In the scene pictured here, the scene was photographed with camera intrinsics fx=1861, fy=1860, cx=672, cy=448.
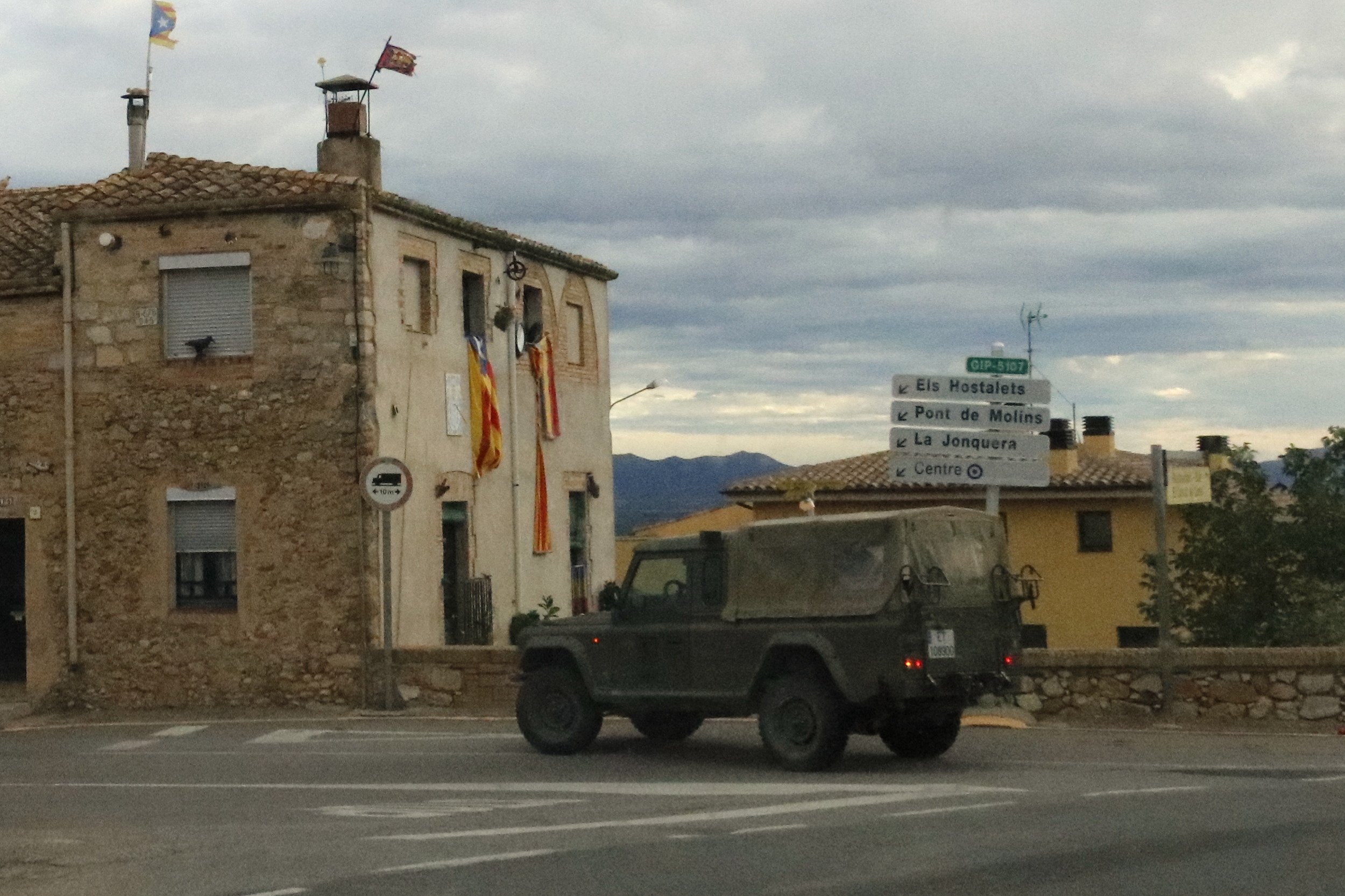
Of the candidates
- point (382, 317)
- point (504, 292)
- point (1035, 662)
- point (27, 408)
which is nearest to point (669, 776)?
point (1035, 662)

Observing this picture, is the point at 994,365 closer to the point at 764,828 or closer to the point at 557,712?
the point at 557,712

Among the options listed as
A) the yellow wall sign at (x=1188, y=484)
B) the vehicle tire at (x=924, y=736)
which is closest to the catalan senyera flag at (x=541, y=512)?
the yellow wall sign at (x=1188, y=484)

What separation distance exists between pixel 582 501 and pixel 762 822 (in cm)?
2132

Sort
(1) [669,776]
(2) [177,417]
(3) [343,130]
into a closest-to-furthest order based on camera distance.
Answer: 1. (1) [669,776]
2. (2) [177,417]
3. (3) [343,130]

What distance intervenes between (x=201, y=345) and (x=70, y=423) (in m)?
1.97

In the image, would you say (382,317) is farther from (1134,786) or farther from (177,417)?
(1134,786)

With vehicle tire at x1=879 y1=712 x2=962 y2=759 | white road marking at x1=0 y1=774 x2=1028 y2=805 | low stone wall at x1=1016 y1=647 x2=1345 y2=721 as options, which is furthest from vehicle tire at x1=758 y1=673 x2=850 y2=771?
low stone wall at x1=1016 y1=647 x2=1345 y2=721

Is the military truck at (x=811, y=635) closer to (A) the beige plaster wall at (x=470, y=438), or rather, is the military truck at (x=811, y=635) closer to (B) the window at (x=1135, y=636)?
(A) the beige plaster wall at (x=470, y=438)

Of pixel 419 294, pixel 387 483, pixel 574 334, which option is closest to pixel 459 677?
pixel 387 483

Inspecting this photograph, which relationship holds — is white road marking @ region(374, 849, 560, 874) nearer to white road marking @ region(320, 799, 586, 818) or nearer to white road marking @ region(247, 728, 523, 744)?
white road marking @ region(320, 799, 586, 818)

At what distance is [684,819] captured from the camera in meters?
11.1

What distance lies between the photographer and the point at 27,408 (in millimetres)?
24234

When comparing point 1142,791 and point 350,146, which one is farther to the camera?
point 350,146

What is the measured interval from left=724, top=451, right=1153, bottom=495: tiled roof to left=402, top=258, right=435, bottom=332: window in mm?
19559
